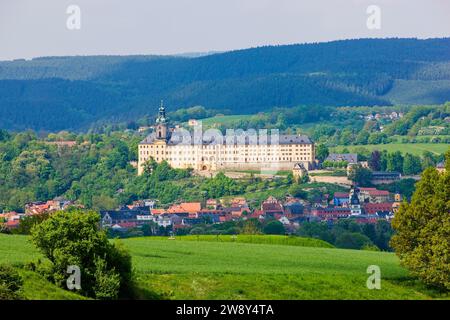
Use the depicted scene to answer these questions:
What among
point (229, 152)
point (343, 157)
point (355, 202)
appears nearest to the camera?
point (355, 202)

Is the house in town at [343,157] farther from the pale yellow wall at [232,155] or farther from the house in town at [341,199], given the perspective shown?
the house in town at [341,199]

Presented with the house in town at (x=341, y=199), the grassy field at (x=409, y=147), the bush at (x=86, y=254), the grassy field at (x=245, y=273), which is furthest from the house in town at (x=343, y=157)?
the bush at (x=86, y=254)

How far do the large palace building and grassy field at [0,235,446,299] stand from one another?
319 ft

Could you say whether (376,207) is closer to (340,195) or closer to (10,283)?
(340,195)

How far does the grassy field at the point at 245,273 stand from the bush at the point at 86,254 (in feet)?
2.65

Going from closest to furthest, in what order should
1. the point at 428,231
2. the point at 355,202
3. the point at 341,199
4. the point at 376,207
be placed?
1. the point at 428,231
2. the point at 376,207
3. the point at 355,202
4. the point at 341,199

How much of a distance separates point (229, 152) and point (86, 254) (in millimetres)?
115939

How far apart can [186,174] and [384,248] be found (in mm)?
59862

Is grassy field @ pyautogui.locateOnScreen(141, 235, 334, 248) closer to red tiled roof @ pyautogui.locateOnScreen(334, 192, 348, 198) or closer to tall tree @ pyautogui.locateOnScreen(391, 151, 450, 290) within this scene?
tall tree @ pyautogui.locateOnScreen(391, 151, 450, 290)

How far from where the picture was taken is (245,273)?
45.4 meters

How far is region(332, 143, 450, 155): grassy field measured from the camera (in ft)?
542

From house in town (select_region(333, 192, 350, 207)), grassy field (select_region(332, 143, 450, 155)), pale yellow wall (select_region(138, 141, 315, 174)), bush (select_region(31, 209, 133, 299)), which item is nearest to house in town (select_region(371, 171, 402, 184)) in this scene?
pale yellow wall (select_region(138, 141, 315, 174))

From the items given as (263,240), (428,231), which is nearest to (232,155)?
(263,240)

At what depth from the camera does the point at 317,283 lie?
45094 mm
